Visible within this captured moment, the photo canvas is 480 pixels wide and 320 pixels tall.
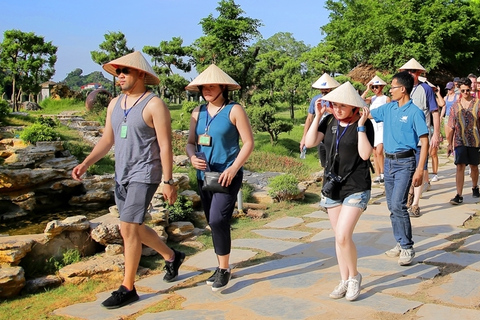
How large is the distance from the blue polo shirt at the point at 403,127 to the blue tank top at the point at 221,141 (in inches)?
62.3

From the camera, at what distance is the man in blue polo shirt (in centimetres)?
427

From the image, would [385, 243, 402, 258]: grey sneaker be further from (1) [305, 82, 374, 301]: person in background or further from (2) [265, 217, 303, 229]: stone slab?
(2) [265, 217, 303, 229]: stone slab

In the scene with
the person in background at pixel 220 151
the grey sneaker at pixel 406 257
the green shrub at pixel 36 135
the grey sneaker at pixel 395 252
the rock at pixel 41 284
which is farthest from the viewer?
the green shrub at pixel 36 135

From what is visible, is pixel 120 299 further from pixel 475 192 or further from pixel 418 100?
pixel 475 192

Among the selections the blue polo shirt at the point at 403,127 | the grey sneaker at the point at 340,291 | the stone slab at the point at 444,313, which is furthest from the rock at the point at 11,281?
the blue polo shirt at the point at 403,127

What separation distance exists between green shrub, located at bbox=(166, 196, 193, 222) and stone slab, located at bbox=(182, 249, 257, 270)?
35.7 inches

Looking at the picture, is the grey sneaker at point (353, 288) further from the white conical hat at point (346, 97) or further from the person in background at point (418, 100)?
the person in background at point (418, 100)

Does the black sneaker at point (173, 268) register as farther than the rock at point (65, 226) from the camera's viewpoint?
No

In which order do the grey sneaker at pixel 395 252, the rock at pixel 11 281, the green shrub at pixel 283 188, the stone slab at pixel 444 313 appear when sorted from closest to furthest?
the stone slab at pixel 444 313, the rock at pixel 11 281, the grey sneaker at pixel 395 252, the green shrub at pixel 283 188

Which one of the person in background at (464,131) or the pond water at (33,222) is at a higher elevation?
the person in background at (464,131)

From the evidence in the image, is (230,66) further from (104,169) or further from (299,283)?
(299,283)

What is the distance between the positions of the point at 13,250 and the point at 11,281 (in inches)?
12.6

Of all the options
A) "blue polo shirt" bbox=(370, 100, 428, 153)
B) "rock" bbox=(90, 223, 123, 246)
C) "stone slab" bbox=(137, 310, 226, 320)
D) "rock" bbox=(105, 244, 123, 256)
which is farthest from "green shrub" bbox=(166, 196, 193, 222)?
"blue polo shirt" bbox=(370, 100, 428, 153)

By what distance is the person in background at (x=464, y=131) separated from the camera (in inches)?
255
